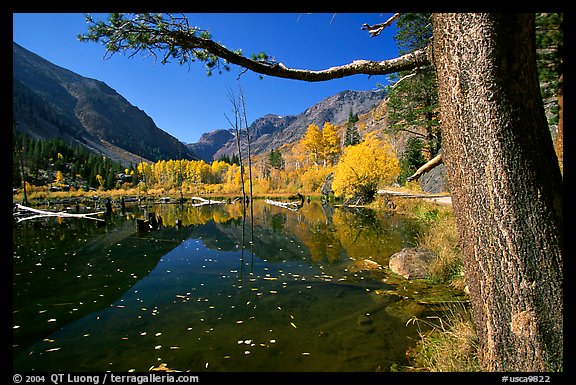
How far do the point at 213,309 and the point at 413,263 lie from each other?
4733 mm

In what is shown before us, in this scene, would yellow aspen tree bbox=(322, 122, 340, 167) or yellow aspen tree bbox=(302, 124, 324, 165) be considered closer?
yellow aspen tree bbox=(322, 122, 340, 167)

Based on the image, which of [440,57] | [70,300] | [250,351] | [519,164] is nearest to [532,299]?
[519,164]

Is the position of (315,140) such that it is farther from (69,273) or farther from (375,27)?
(375,27)

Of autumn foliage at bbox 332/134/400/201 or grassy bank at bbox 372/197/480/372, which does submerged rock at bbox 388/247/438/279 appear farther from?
autumn foliage at bbox 332/134/400/201

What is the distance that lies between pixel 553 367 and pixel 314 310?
12.3 ft

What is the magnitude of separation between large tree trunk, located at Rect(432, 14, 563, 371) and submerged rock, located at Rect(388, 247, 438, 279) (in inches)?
194

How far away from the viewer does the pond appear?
143 inches

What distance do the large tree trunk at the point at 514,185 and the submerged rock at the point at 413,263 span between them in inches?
194

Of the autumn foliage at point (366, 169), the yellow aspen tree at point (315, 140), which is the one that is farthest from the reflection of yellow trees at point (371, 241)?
the yellow aspen tree at point (315, 140)

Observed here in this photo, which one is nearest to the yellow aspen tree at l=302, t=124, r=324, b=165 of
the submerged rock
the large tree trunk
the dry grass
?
the submerged rock

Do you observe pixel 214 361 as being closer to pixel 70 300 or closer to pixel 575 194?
pixel 575 194

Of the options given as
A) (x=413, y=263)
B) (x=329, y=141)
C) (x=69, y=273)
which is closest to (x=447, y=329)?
(x=413, y=263)

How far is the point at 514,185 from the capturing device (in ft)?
5.77
